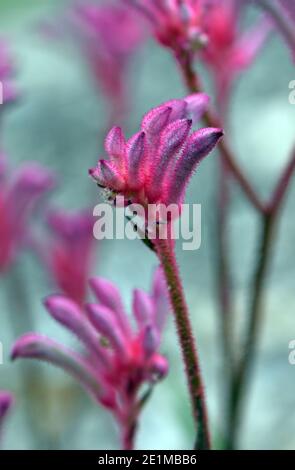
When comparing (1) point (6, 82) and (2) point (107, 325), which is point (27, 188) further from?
(2) point (107, 325)

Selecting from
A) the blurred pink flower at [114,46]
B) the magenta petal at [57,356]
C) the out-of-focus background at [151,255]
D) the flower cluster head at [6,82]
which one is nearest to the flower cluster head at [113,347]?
the magenta petal at [57,356]

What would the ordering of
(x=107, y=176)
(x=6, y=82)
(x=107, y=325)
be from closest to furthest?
(x=107, y=176) < (x=107, y=325) < (x=6, y=82)

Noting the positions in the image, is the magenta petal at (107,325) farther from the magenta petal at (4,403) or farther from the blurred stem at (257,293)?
the blurred stem at (257,293)

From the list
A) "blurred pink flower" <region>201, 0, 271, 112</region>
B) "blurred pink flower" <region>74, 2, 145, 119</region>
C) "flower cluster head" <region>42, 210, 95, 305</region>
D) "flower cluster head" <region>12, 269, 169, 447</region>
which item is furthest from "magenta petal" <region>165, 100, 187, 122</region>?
"blurred pink flower" <region>74, 2, 145, 119</region>

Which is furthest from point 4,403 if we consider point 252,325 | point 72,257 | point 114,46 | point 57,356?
point 114,46
